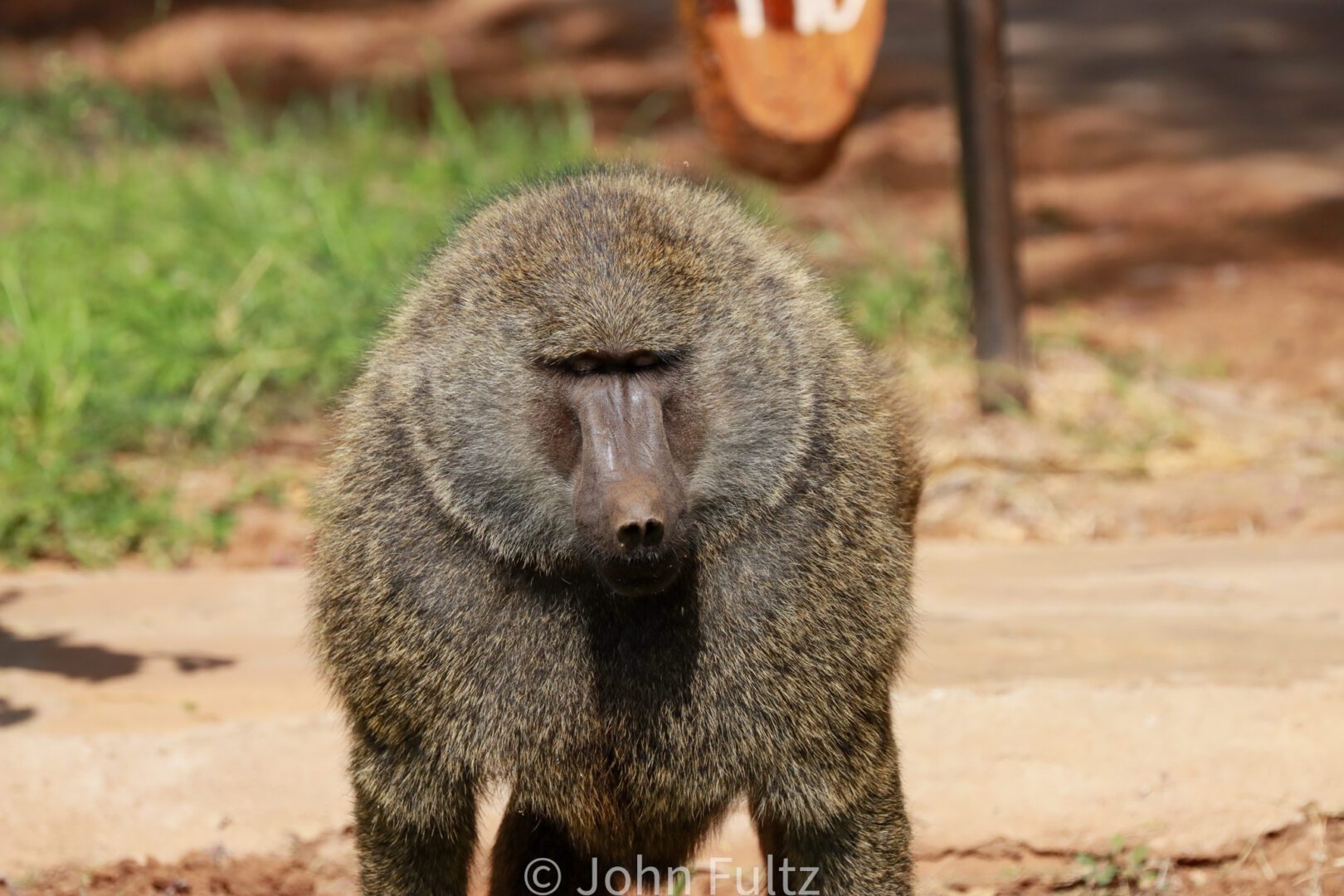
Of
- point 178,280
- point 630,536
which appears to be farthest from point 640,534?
point 178,280

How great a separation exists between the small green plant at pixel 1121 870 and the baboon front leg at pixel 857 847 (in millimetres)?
623

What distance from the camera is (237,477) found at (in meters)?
5.27

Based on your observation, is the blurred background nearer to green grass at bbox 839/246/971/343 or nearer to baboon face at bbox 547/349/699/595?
green grass at bbox 839/246/971/343

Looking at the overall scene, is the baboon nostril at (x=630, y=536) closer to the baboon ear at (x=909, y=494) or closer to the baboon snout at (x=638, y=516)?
the baboon snout at (x=638, y=516)

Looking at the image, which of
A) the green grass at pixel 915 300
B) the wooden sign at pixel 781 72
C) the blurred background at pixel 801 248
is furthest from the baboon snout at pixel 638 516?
the green grass at pixel 915 300

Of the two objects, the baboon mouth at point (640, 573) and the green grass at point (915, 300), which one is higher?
the green grass at point (915, 300)

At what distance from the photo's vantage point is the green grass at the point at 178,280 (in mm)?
4930

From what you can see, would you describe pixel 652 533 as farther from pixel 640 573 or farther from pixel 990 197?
pixel 990 197

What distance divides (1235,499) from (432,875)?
3.26 metres

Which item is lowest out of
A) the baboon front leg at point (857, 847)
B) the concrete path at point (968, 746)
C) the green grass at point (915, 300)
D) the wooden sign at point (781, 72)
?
the baboon front leg at point (857, 847)

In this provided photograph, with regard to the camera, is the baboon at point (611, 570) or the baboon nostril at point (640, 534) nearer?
the baboon nostril at point (640, 534)

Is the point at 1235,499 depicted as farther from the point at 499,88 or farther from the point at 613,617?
the point at 499,88

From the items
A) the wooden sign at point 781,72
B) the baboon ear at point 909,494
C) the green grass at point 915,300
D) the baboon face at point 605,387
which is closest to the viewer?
the baboon face at point 605,387

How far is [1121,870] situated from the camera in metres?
3.08
